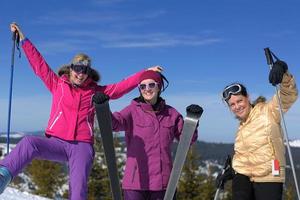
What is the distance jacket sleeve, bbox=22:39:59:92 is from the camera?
507 centimetres

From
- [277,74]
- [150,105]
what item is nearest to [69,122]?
[150,105]

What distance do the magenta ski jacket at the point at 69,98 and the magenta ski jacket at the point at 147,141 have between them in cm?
49

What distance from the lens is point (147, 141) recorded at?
4371mm

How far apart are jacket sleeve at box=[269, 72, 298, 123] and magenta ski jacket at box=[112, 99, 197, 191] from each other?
0.83 metres

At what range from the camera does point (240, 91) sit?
447 centimetres

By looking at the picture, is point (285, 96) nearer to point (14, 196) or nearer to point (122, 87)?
point (122, 87)

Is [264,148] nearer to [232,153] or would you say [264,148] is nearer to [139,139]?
[232,153]

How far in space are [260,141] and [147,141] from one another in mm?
1086

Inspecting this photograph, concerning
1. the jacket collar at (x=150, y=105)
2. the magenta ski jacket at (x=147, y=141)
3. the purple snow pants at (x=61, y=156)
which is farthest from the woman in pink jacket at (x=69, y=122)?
the magenta ski jacket at (x=147, y=141)

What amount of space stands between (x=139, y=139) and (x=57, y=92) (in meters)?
Answer: 1.20

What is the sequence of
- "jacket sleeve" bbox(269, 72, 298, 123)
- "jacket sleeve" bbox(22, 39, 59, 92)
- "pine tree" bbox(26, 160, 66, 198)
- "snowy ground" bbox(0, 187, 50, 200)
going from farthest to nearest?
"pine tree" bbox(26, 160, 66, 198), "snowy ground" bbox(0, 187, 50, 200), "jacket sleeve" bbox(22, 39, 59, 92), "jacket sleeve" bbox(269, 72, 298, 123)

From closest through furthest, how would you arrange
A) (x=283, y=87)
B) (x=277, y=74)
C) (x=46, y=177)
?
(x=277, y=74) < (x=283, y=87) < (x=46, y=177)

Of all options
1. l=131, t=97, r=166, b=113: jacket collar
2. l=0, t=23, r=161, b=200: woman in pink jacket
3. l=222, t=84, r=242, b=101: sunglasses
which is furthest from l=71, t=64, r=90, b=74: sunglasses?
l=222, t=84, r=242, b=101: sunglasses

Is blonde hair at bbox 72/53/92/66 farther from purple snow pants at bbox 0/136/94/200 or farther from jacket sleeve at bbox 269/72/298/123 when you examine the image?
jacket sleeve at bbox 269/72/298/123
